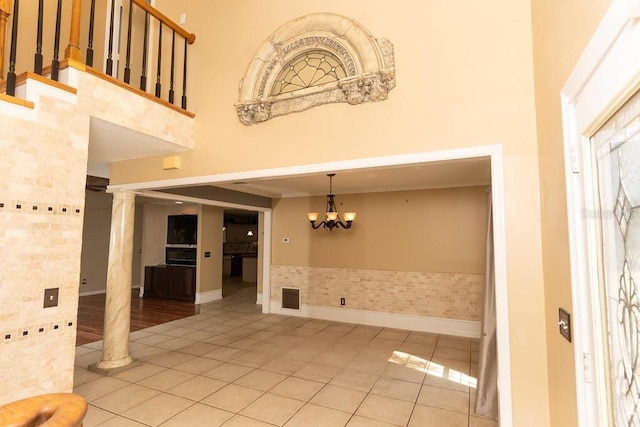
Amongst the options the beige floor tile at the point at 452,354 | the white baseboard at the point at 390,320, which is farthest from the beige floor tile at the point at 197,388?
the white baseboard at the point at 390,320

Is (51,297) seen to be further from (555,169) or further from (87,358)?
(555,169)

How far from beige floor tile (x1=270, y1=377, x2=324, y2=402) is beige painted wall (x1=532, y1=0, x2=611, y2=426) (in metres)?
2.18

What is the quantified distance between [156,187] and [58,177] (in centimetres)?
126

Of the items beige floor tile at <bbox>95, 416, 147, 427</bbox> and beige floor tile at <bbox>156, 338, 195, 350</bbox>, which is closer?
beige floor tile at <bbox>95, 416, 147, 427</bbox>

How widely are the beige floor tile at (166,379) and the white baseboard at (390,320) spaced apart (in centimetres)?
290

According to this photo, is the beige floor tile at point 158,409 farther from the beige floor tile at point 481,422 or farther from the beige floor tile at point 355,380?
the beige floor tile at point 481,422

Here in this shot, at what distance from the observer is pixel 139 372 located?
368cm

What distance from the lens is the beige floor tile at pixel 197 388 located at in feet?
10.3

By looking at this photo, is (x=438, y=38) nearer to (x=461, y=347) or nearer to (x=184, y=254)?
(x=461, y=347)

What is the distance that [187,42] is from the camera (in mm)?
3307

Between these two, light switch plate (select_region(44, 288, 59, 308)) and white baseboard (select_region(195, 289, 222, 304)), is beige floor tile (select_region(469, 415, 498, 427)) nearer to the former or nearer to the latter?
light switch plate (select_region(44, 288, 59, 308))

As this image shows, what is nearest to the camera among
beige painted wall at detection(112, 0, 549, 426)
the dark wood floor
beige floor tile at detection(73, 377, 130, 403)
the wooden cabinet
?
beige painted wall at detection(112, 0, 549, 426)

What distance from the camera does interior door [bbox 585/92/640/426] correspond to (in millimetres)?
952

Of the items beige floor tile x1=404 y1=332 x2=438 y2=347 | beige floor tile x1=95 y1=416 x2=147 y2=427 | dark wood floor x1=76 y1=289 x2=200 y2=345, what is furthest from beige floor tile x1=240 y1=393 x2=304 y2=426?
dark wood floor x1=76 y1=289 x2=200 y2=345
